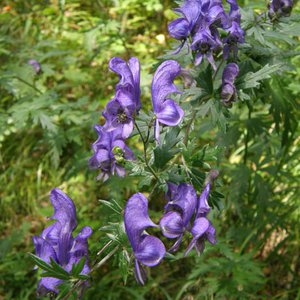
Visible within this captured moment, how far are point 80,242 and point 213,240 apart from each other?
343mm

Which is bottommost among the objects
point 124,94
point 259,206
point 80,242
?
point 259,206

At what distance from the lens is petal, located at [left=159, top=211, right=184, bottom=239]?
1.19 m

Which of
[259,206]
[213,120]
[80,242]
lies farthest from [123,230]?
[259,206]

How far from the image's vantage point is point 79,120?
292 centimetres

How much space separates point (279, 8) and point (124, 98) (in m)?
0.72

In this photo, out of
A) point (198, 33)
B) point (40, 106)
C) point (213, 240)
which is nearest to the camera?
point (213, 240)

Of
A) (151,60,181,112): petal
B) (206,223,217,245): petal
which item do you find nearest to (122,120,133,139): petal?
(151,60,181,112): petal

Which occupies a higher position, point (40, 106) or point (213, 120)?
point (213, 120)

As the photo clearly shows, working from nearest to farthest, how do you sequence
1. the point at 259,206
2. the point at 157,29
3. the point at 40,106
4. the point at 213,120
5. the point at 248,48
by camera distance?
the point at 213,120 → the point at 248,48 → the point at 259,206 → the point at 40,106 → the point at 157,29

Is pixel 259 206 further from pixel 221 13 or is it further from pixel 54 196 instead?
pixel 54 196

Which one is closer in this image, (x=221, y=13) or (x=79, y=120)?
(x=221, y=13)

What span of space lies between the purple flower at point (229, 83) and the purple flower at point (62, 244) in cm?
60

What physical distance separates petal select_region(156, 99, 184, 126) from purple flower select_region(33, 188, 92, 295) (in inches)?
13.1

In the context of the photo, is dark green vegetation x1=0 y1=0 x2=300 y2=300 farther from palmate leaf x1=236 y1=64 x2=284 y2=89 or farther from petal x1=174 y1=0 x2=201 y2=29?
petal x1=174 y1=0 x2=201 y2=29
